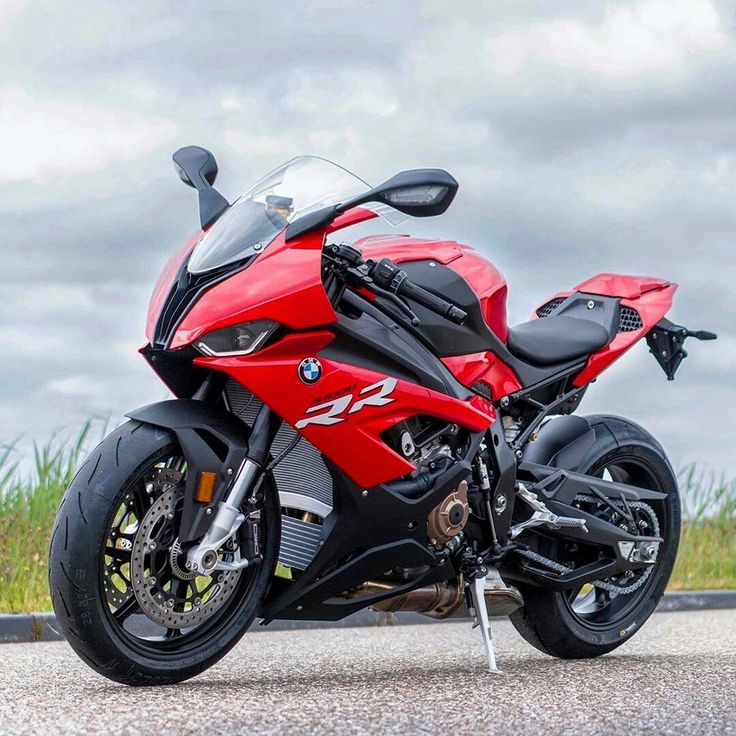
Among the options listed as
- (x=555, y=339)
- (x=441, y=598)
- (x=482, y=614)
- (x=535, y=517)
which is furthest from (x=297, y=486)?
(x=555, y=339)

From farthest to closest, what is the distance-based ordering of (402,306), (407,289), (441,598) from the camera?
(441,598), (402,306), (407,289)

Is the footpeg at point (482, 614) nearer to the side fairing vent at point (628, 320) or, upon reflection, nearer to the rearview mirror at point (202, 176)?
the side fairing vent at point (628, 320)

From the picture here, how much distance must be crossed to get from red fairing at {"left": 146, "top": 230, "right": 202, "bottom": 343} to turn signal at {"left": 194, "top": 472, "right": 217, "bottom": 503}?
0.55 metres

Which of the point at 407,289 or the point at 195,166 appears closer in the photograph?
the point at 407,289

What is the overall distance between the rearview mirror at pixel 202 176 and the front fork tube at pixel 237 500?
86 cm

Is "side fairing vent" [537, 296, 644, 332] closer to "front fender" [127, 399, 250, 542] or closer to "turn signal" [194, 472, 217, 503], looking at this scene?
"front fender" [127, 399, 250, 542]

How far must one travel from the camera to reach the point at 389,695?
13.4 ft

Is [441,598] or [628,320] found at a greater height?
[628,320]

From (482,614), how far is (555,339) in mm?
1280

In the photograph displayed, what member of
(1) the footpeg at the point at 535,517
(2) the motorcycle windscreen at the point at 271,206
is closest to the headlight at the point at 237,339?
(2) the motorcycle windscreen at the point at 271,206

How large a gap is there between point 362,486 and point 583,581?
1587mm

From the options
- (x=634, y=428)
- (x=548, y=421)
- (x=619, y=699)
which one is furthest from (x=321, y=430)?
(x=634, y=428)

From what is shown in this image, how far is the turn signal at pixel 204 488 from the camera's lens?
4.05 meters

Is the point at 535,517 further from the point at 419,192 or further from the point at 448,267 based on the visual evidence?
the point at 419,192
